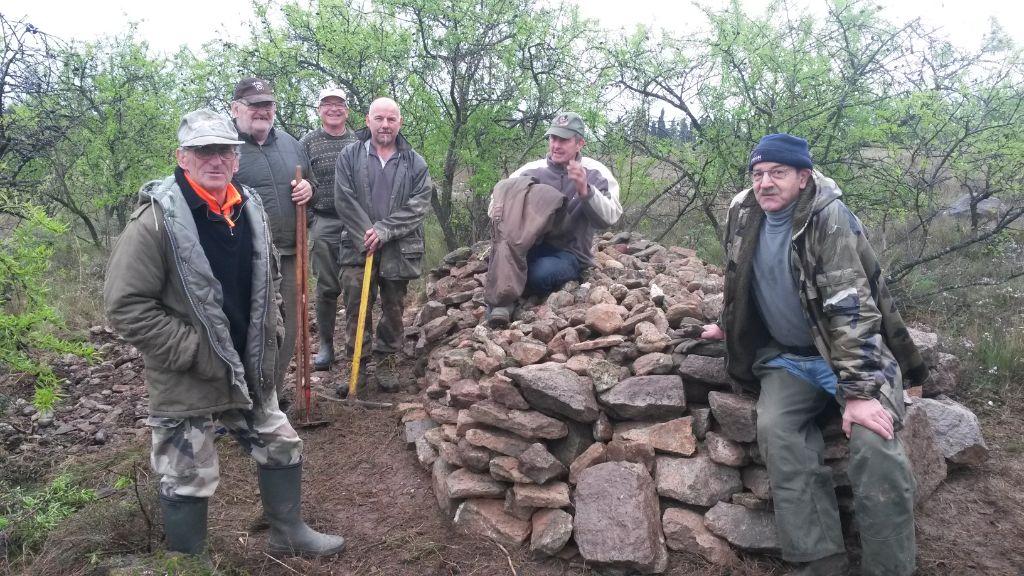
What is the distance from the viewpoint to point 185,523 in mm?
3119

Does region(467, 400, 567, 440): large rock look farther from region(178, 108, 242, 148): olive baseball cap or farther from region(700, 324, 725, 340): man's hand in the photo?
region(178, 108, 242, 148): olive baseball cap

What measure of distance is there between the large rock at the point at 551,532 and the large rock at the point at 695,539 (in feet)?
1.63

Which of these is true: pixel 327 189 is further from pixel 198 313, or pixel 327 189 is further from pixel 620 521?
pixel 620 521

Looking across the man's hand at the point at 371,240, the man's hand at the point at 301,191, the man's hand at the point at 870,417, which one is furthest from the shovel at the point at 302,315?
the man's hand at the point at 870,417

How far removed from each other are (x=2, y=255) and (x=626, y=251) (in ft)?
16.8

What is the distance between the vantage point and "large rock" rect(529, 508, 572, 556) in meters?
3.57

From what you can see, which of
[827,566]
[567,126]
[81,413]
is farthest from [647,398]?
[81,413]

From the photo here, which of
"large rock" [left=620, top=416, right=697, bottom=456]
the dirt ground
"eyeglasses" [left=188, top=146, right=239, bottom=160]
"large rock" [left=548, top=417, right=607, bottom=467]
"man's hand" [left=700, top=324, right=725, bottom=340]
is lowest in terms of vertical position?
the dirt ground

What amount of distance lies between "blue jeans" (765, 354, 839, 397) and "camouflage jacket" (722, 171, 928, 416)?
0.59ft

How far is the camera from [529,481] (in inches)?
151

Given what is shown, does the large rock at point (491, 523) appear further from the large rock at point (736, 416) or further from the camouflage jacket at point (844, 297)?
the camouflage jacket at point (844, 297)

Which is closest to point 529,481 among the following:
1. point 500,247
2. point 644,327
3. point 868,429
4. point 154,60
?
point 644,327

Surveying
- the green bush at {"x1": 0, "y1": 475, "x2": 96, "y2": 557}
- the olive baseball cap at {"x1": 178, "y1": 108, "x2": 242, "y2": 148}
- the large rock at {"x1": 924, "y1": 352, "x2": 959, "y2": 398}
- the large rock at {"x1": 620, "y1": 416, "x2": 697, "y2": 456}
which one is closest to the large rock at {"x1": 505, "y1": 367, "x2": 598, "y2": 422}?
the large rock at {"x1": 620, "y1": 416, "x2": 697, "y2": 456}

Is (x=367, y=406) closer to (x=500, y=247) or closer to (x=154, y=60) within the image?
(x=500, y=247)
